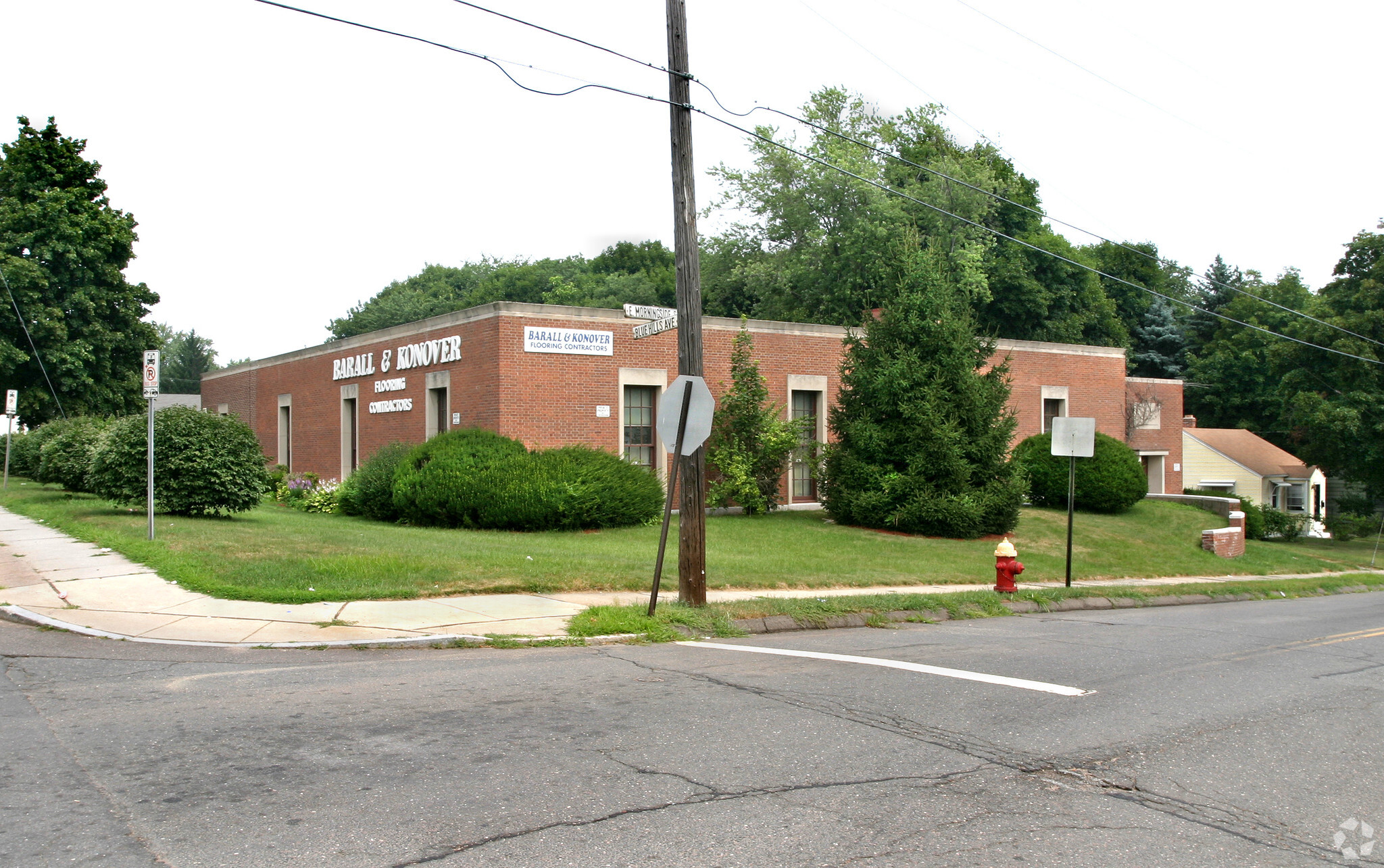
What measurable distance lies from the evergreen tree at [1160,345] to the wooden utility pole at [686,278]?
61002 mm

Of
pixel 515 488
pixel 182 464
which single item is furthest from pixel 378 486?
pixel 182 464

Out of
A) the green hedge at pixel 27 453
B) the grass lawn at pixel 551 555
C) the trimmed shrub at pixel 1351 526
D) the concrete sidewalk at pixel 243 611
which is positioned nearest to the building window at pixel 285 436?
the green hedge at pixel 27 453

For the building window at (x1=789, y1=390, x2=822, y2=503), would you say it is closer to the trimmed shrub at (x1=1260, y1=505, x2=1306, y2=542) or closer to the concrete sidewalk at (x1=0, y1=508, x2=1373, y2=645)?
the concrete sidewalk at (x1=0, y1=508, x2=1373, y2=645)

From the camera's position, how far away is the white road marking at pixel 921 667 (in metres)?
7.70

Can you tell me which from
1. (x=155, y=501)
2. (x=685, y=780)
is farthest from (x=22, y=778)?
(x=155, y=501)

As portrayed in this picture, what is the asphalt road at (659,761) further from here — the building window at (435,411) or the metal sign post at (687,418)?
the building window at (435,411)

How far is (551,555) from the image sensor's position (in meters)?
15.3

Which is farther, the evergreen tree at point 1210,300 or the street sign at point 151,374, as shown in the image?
the evergreen tree at point 1210,300

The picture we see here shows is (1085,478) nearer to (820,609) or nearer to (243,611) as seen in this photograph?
(820,609)

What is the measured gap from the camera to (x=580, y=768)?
5.29 m

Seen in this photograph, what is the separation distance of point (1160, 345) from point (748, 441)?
52.2 m

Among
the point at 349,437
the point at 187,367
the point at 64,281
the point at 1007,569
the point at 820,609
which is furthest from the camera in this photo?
the point at 187,367

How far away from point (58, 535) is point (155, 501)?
1.83 m

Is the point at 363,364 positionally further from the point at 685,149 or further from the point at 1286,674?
the point at 1286,674
